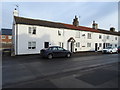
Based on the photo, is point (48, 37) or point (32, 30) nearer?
point (32, 30)

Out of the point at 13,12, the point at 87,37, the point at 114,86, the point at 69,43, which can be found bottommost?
the point at 114,86

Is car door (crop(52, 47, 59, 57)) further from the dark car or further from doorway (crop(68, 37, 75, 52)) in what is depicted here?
doorway (crop(68, 37, 75, 52))

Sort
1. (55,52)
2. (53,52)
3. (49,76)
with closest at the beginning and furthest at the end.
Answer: (49,76)
(53,52)
(55,52)

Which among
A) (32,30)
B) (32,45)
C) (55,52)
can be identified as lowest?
(55,52)

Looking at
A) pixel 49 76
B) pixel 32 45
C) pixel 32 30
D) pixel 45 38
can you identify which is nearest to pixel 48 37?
pixel 45 38

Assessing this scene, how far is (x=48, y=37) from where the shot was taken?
60.1 feet

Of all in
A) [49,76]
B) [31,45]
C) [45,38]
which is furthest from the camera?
[45,38]

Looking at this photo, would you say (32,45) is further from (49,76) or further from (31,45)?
(49,76)

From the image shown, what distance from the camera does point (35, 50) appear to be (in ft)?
55.3

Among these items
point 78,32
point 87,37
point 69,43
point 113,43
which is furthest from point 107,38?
point 69,43

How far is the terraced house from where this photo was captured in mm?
15797

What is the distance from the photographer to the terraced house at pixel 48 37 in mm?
15797

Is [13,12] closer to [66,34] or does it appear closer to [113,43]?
[66,34]

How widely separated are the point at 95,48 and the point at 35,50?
687 inches
